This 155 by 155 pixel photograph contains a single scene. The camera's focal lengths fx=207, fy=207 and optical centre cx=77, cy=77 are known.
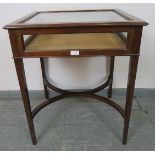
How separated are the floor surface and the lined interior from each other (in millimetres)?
595

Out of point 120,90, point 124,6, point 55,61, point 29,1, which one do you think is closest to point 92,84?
point 120,90

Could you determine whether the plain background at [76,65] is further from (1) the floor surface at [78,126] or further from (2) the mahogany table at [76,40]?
(2) the mahogany table at [76,40]

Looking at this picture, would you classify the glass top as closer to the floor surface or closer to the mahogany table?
the mahogany table

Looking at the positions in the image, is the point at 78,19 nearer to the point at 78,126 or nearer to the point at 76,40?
the point at 76,40

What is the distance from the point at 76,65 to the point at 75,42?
57cm

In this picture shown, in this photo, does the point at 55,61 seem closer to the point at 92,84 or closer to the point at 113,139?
the point at 92,84

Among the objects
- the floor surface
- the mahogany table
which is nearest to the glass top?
the mahogany table

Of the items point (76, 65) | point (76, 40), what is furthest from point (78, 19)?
point (76, 65)

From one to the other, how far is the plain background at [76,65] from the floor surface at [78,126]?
138 millimetres

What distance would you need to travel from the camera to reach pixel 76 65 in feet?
5.08

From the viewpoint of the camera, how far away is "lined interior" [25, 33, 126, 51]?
0.92 m

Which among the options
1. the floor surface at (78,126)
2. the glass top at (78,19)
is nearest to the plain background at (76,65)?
the floor surface at (78,126)

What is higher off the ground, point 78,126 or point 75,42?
point 75,42

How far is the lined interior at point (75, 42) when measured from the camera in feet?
3.02
